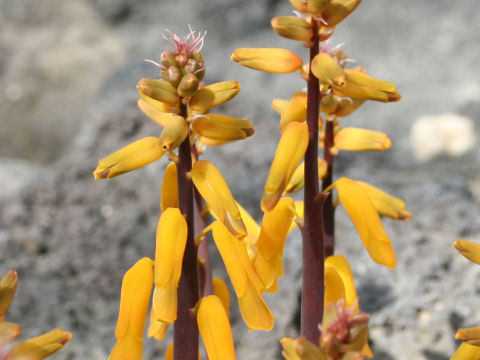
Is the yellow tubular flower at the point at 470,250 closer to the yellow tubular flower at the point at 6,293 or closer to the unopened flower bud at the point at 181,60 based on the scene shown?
the unopened flower bud at the point at 181,60

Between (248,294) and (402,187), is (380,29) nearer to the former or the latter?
(402,187)

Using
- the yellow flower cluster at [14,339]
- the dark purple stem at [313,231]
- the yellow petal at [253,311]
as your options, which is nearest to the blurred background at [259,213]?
the dark purple stem at [313,231]

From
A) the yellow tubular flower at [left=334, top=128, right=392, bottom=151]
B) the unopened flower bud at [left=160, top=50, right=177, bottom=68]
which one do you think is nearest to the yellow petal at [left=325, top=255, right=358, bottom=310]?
the yellow tubular flower at [left=334, top=128, right=392, bottom=151]

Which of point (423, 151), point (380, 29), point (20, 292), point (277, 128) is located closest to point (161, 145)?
point (20, 292)

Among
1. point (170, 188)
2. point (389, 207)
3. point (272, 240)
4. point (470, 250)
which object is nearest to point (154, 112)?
point (170, 188)

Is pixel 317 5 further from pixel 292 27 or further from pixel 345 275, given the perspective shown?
pixel 345 275
